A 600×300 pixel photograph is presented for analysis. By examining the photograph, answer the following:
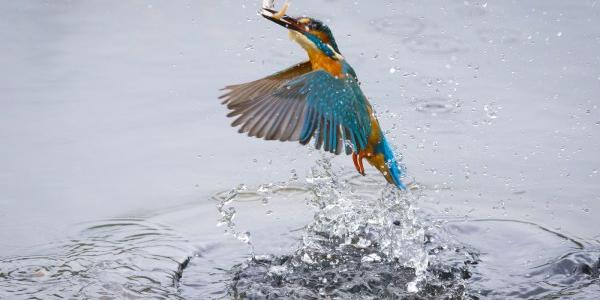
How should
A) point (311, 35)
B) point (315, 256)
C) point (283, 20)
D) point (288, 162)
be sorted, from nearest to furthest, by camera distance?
point (283, 20) → point (311, 35) → point (315, 256) → point (288, 162)

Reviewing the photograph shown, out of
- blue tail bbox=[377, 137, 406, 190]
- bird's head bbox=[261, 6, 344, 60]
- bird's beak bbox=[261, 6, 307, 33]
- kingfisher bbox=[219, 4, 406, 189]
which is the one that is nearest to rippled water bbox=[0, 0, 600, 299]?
blue tail bbox=[377, 137, 406, 190]

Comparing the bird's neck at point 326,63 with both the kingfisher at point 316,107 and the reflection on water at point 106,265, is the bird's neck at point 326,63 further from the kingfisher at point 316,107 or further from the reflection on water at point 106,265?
the reflection on water at point 106,265

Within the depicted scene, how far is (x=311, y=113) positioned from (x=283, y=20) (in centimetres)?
45

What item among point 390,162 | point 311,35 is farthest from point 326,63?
point 390,162

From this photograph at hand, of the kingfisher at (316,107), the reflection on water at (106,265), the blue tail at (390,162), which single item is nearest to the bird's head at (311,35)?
the kingfisher at (316,107)

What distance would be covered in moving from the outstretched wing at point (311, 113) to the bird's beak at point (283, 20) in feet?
0.72

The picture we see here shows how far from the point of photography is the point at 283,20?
4969mm

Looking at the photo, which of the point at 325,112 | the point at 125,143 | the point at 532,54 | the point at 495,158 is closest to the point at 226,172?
the point at 125,143

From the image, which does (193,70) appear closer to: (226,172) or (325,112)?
(226,172)

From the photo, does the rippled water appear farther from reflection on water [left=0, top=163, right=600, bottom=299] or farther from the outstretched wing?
the outstretched wing

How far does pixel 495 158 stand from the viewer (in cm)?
604

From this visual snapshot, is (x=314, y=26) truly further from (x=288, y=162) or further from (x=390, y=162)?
(x=288, y=162)

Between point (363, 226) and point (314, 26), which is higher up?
point (314, 26)

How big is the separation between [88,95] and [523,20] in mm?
3001
